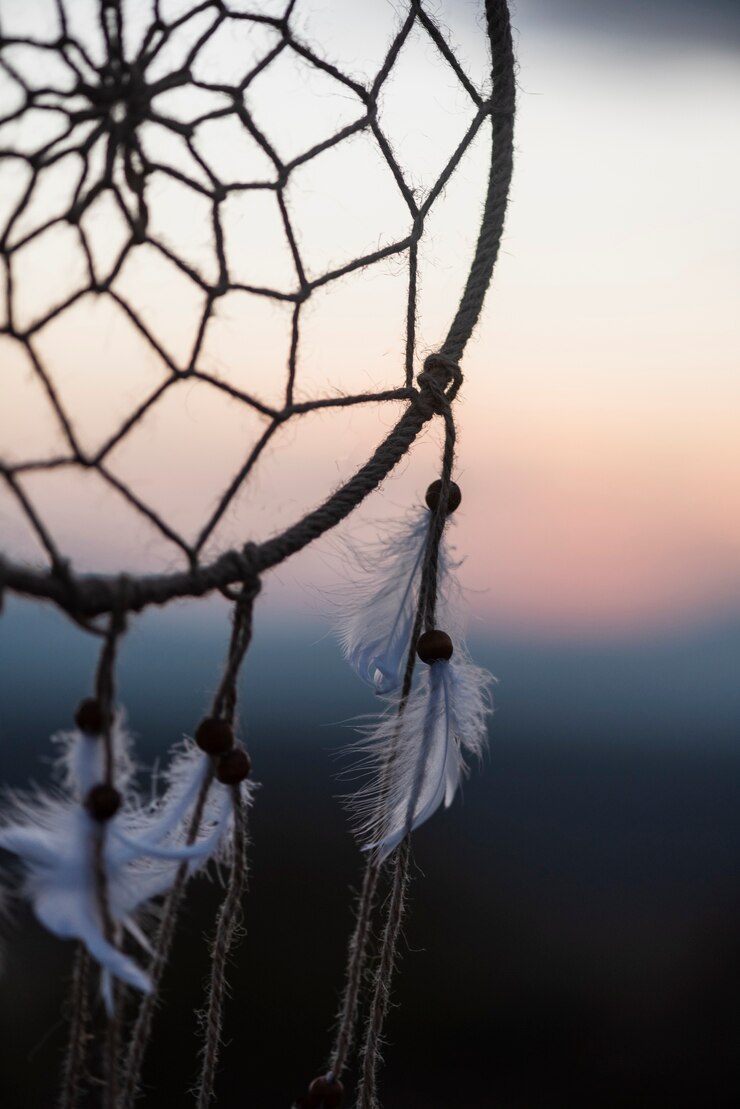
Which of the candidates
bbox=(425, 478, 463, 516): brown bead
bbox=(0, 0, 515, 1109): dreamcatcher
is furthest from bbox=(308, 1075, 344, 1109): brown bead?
bbox=(425, 478, 463, 516): brown bead

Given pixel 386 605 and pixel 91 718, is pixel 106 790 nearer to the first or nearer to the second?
pixel 91 718

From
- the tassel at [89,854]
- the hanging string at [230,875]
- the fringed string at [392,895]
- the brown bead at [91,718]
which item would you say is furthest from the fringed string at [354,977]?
the brown bead at [91,718]

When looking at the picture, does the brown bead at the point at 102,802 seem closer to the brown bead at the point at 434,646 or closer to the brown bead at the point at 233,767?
the brown bead at the point at 233,767

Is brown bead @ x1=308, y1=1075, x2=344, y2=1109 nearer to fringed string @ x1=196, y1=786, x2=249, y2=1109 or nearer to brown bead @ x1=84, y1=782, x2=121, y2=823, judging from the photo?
fringed string @ x1=196, y1=786, x2=249, y2=1109

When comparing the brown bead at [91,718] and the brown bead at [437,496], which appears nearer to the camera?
the brown bead at [91,718]

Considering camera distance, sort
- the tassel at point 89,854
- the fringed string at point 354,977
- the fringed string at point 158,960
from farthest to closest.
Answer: the fringed string at point 354,977 → the fringed string at point 158,960 → the tassel at point 89,854

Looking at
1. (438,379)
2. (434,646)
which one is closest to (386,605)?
(434,646)
